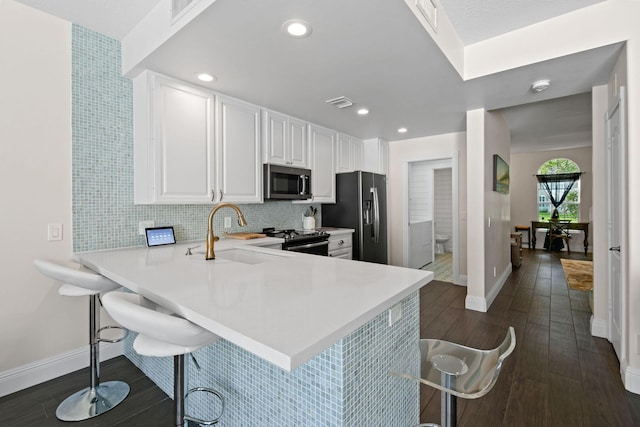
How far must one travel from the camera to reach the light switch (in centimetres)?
211

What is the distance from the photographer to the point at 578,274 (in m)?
5.07

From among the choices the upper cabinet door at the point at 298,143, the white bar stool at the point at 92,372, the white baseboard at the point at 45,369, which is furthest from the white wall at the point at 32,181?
the upper cabinet door at the point at 298,143

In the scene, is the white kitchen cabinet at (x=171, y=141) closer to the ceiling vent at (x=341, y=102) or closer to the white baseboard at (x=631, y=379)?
the ceiling vent at (x=341, y=102)

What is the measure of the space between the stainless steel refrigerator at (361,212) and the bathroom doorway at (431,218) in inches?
34.6

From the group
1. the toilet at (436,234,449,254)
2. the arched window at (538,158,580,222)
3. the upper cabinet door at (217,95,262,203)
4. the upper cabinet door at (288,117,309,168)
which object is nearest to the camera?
the upper cabinet door at (217,95,262,203)

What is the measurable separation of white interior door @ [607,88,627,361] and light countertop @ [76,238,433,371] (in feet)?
6.04

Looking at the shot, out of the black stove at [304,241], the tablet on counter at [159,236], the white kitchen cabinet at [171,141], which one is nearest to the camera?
the white kitchen cabinet at [171,141]

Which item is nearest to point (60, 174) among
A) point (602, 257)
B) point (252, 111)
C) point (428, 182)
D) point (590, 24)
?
point (252, 111)

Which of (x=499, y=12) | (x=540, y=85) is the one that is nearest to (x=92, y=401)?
(x=499, y=12)

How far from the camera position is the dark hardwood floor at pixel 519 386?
1.72m

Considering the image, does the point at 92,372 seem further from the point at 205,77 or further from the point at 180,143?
the point at 205,77

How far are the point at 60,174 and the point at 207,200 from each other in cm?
104

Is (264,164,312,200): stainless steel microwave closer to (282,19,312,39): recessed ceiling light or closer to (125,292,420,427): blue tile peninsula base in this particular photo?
(282,19,312,39): recessed ceiling light

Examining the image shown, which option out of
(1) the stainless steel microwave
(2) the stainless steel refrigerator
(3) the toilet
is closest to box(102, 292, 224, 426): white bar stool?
(1) the stainless steel microwave
